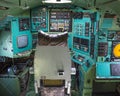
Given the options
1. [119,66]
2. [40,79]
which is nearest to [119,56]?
[119,66]

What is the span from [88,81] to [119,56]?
92cm

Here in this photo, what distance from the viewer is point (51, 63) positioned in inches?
136

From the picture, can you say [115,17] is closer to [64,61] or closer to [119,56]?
[119,56]

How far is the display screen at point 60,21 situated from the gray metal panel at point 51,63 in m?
2.78

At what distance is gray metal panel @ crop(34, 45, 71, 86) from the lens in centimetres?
327

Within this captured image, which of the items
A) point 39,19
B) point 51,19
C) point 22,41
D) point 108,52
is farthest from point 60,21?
point 108,52

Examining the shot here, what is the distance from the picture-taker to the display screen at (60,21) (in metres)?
6.50

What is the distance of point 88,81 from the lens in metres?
5.70

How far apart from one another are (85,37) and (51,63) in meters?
2.69

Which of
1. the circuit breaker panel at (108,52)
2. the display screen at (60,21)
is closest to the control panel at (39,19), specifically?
the display screen at (60,21)

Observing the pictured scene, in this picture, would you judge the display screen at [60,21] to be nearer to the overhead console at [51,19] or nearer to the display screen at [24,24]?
the overhead console at [51,19]

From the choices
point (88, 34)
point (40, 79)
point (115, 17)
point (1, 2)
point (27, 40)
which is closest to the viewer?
point (40, 79)

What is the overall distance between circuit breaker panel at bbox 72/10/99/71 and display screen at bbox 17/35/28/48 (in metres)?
1.25

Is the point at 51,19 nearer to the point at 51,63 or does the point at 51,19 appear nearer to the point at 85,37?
the point at 85,37
